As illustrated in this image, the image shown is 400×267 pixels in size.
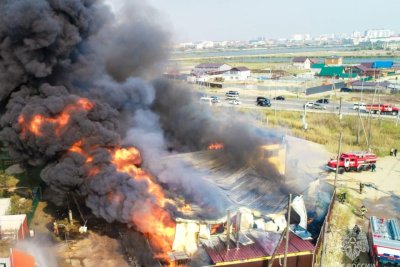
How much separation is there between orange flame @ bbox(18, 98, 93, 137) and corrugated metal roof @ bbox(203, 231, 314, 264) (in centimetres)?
1081

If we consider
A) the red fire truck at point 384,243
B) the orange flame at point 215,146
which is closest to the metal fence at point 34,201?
the orange flame at point 215,146

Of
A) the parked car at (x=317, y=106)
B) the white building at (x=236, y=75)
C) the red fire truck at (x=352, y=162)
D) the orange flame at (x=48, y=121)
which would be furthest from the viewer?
the white building at (x=236, y=75)

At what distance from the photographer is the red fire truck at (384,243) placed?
68.7ft

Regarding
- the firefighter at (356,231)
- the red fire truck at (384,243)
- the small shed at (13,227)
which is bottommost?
the firefighter at (356,231)

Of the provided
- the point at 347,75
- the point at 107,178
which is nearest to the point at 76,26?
the point at 107,178

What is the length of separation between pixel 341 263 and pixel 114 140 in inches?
597

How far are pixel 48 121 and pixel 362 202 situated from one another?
24.8 meters

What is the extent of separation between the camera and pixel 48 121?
23.3 metres

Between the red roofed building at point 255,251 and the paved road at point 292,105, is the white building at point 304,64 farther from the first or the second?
the red roofed building at point 255,251

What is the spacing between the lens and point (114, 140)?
2380 cm

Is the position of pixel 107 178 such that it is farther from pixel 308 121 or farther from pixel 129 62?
pixel 308 121

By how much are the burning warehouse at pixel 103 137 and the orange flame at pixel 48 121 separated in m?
0.06

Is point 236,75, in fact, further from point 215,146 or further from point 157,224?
point 157,224

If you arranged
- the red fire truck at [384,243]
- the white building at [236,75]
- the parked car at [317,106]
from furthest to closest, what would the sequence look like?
the white building at [236,75] < the parked car at [317,106] < the red fire truck at [384,243]
